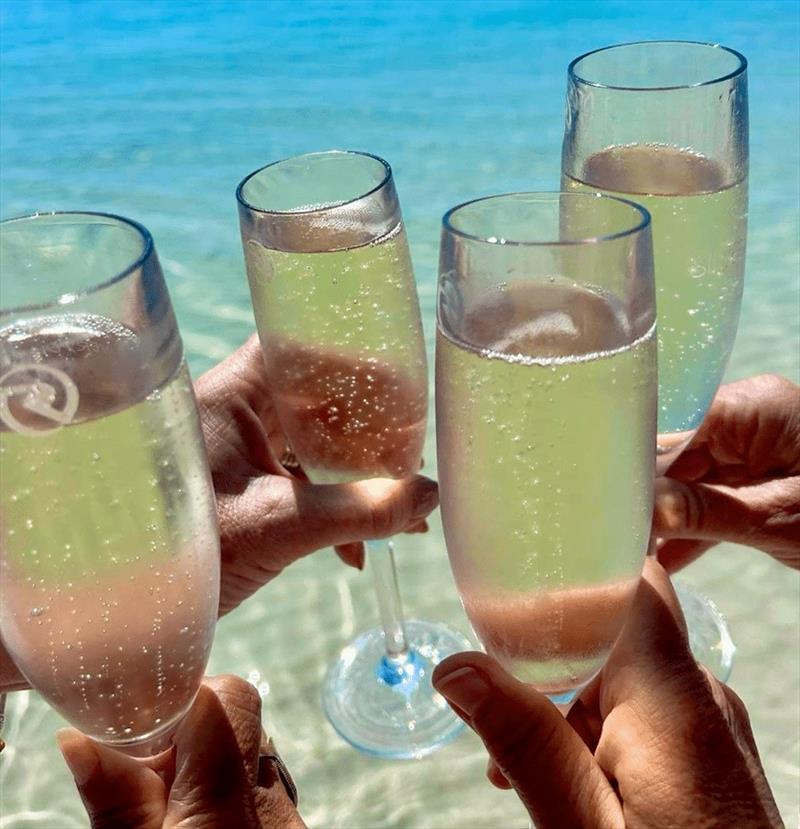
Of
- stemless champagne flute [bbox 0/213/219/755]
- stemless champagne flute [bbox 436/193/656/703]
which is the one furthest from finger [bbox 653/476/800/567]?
stemless champagne flute [bbox 0/213/219/755]

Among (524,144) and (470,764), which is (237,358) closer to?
(470,764)

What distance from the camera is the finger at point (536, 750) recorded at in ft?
2.59

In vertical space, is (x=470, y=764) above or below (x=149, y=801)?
below

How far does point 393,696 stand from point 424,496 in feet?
1.43

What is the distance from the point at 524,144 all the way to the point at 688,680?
8.90 ft

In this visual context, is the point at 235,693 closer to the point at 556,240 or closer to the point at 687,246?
the point at 556,240

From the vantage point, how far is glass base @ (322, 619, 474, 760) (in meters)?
1.38

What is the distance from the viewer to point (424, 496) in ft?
3.73

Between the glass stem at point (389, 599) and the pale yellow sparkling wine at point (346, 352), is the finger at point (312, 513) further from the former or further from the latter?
the glass stem at point (389, 599)

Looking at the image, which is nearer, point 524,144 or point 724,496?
point 724,496

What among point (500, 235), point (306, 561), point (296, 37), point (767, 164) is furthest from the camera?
point (296, 37)

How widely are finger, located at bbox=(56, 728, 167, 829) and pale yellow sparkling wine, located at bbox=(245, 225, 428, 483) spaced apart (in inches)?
15.0

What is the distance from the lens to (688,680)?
88cm

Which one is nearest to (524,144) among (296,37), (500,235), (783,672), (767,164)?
(767,164)
